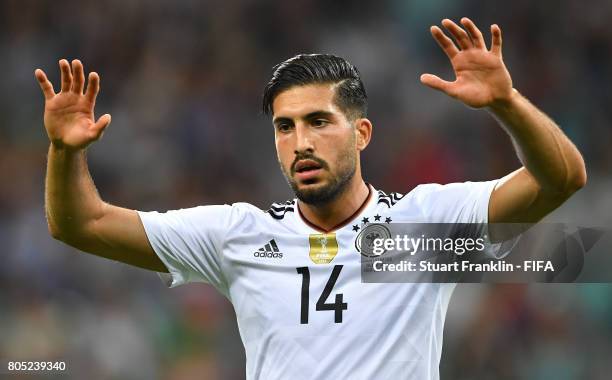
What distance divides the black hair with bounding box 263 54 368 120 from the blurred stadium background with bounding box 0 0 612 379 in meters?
3.48

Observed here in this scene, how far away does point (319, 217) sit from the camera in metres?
4.32

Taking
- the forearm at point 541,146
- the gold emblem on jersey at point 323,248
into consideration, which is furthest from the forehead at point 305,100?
the forearm at point 541,146

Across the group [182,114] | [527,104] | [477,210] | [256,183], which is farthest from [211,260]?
[182,114]

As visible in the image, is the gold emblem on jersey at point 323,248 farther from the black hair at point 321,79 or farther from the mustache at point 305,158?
the black hair at point 321,79

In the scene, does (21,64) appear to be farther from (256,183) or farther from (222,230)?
(222,230)

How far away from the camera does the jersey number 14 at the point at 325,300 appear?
13.0 feet

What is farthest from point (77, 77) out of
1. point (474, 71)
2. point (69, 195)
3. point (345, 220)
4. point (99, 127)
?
point (474, 71)

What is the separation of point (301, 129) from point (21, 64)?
20.5 feet

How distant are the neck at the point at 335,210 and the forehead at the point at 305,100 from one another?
1.14ft

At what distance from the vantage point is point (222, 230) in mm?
4273

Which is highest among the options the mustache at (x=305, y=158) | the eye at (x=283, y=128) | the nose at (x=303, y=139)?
the eye at (x=283, y=128)

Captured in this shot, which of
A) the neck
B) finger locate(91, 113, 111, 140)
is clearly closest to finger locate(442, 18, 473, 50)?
the neck

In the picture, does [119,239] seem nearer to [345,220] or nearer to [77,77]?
[77,77]

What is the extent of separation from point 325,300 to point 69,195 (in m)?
1.09
